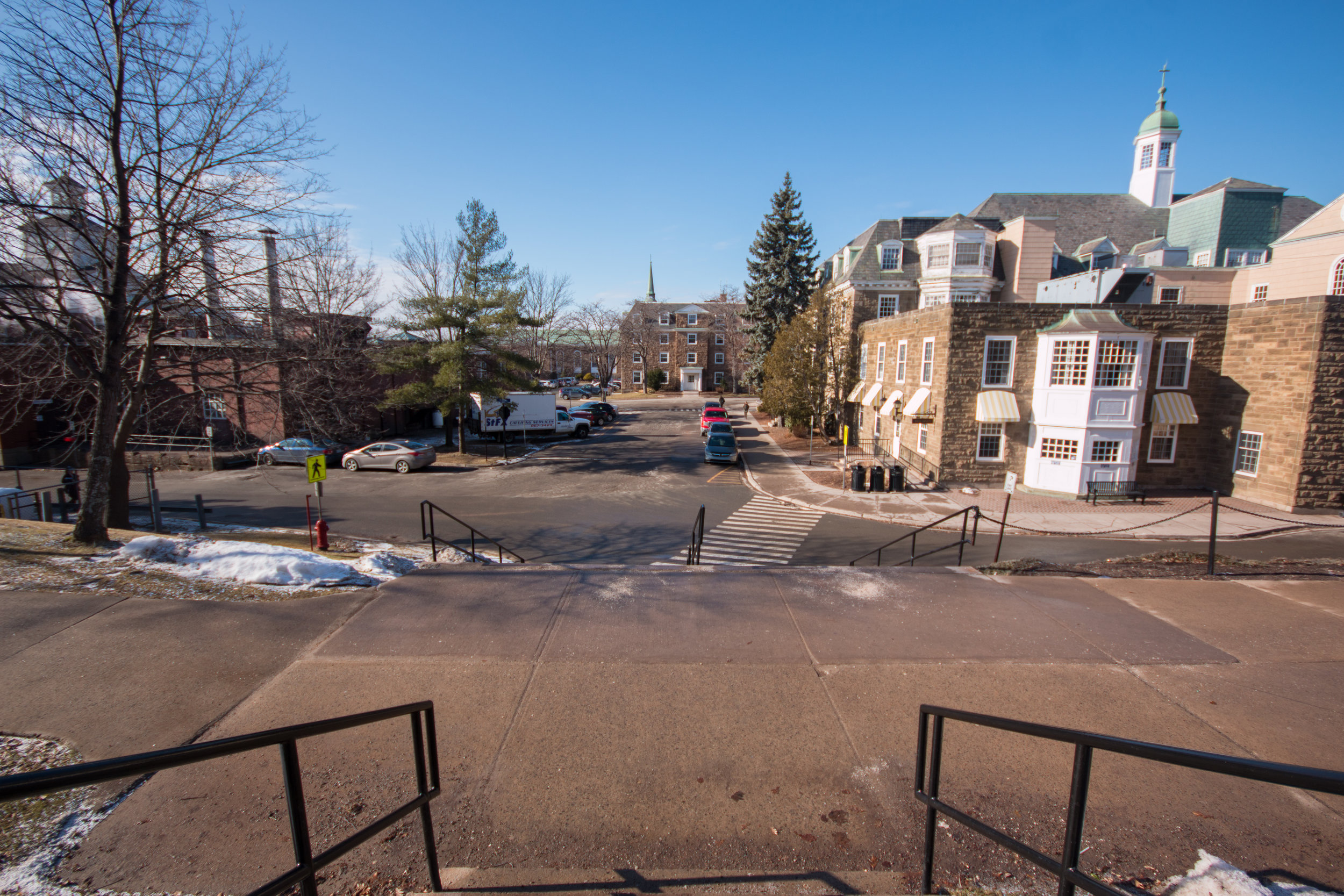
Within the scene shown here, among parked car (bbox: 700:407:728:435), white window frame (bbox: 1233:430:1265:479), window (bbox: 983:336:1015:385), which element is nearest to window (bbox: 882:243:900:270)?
parked car (bbox: 700:407:728:435)

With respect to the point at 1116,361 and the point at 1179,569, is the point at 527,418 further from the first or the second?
the point at 1179,569

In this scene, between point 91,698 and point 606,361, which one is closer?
point 91,698

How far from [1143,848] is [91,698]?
27.2 feet

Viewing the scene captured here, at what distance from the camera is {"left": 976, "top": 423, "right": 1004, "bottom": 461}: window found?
22.6 meters

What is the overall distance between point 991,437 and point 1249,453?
8206 mm

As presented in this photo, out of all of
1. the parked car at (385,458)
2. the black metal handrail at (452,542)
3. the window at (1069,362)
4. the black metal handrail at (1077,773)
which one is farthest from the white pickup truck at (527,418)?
the black metal handrail at (1077,773)

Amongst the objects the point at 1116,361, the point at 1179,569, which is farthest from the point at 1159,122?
the point at 1179,569

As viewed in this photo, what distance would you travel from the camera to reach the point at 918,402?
952 inches

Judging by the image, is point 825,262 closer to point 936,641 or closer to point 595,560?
point 595,560

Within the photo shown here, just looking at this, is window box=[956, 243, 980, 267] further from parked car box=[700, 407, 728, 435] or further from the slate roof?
parked car box=[700, 407, 728, 435]

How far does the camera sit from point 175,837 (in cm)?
377

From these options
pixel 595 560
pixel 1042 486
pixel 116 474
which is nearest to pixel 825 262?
pixel 1042 486

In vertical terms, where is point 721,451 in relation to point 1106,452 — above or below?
below

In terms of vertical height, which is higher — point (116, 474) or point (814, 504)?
point (116, 474)
